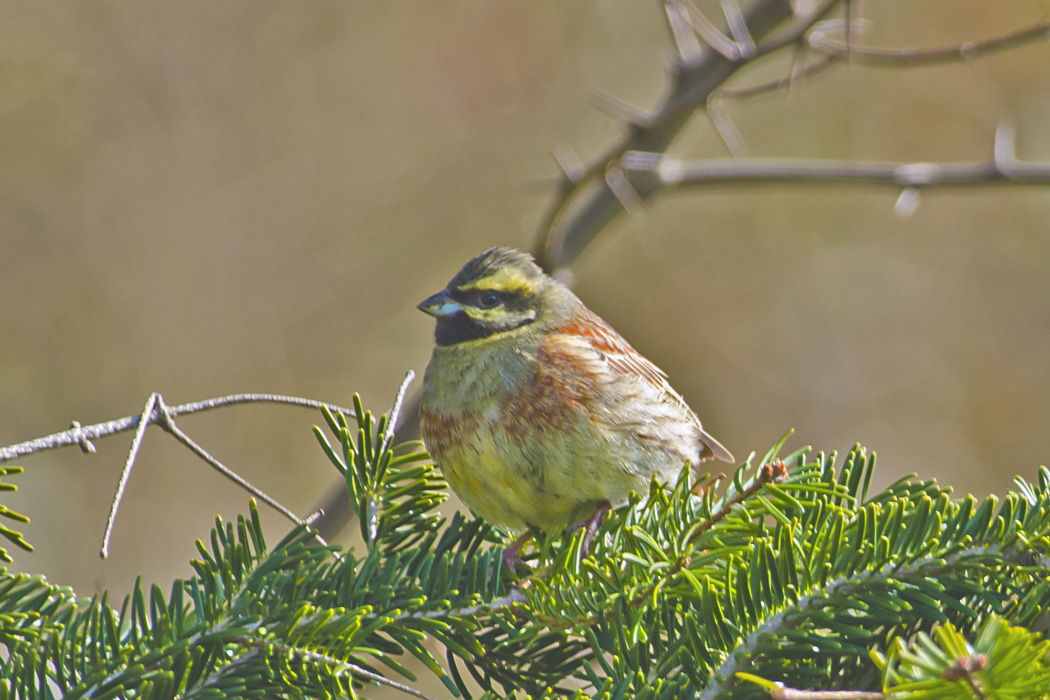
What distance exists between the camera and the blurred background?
6.56 meters

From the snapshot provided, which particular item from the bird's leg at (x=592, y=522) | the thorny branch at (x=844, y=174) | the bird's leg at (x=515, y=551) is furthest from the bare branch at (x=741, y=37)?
the bird's leg at (x=515, y=551)

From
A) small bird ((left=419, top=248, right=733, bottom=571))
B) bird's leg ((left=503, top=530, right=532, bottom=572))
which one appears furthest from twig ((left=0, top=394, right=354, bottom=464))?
small bird ((left=419, top=248, right=733, bottom=571))

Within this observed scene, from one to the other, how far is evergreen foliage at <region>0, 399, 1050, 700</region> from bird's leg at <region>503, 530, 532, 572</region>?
0.50 ft

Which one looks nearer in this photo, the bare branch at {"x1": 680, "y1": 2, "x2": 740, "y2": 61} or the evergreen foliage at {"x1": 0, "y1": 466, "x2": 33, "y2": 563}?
the evergreen foliage at {"x1": 0, "y1": 466, "x2": 33, "y2": 563}

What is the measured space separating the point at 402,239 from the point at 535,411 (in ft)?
15.0

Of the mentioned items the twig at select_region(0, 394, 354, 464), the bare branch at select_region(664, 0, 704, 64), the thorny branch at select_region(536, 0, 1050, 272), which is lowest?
the twig at select_region(0, 394, 354, 464)

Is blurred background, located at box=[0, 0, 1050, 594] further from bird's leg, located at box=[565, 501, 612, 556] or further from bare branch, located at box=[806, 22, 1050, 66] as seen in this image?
bird's leg, located at box=[565, 501, 612, 556]

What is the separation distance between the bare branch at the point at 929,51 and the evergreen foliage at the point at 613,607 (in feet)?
6.28

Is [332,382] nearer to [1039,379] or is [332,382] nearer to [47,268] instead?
[47,268]

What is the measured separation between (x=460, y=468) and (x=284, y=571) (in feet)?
3.12

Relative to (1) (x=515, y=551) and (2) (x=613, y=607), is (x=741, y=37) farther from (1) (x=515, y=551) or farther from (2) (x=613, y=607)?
(2) (x=613, y=607)

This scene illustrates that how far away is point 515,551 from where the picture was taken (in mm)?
2551

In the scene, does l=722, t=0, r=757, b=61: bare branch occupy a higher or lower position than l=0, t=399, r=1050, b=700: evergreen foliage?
higher

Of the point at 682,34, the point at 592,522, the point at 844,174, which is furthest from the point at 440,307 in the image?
the point at 682,34
